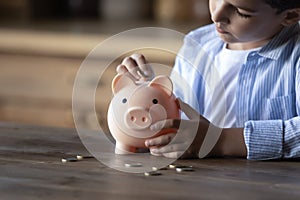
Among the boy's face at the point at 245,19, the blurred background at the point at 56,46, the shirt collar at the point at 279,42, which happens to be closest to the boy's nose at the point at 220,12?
the boy's face at the point at 245,19

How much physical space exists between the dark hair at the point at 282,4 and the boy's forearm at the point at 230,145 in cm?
25

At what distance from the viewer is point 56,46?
2592 mm

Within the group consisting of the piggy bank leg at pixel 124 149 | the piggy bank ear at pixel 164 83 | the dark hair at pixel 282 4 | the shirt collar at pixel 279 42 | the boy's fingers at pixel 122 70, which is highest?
the dark hair at pixel 282 4

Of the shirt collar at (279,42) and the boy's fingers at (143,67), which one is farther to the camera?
the shirt collar at (279,42)

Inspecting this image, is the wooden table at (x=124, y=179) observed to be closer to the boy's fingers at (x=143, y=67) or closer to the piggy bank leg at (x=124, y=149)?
the piggy bank leg at (x=124, y=149)

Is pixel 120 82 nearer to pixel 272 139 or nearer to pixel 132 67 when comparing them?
pixel 132 67

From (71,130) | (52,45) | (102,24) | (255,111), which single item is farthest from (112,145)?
(102,24)

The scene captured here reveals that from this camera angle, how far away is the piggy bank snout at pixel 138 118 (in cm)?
112

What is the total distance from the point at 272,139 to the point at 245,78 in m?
0.23

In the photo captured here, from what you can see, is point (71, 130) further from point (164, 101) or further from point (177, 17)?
point (177, 17)

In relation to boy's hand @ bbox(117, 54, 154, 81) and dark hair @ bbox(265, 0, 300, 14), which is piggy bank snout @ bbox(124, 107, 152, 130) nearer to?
boy's hand @ bbox(117, 54, 154, 81)

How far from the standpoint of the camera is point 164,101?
45.0 inches

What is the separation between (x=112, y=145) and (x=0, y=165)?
0.22 m

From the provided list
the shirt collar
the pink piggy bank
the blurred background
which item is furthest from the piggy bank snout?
the blurred background
